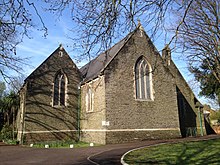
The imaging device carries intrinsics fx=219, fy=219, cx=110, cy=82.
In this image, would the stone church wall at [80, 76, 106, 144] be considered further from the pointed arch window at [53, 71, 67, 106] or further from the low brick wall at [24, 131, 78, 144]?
the pointed arch window at [53, 71, 67, 106]

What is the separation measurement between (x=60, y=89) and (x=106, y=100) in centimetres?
699

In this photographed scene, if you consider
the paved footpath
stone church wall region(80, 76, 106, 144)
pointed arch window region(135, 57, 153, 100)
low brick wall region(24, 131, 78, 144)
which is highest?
pointed arch window region(135, 57, 153, 100)

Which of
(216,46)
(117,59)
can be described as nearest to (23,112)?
(117,59)

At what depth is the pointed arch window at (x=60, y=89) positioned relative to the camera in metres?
23.2

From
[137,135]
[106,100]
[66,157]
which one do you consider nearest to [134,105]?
[137,135]

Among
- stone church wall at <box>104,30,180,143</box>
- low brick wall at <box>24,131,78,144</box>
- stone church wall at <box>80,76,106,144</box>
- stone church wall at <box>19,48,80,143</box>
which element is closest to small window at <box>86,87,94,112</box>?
stone church wall at <box>80,76,106,144</box>

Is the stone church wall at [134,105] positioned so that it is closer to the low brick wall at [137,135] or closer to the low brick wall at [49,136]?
the low brick wall at [137,135]

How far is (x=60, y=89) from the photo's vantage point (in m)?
23.6

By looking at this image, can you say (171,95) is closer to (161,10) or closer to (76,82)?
(76,82)

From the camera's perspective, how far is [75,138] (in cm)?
2298

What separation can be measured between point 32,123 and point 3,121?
9.85m

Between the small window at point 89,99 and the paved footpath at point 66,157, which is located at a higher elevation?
the small window at point 89,99

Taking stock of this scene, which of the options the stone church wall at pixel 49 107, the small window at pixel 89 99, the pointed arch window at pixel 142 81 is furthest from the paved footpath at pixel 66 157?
the pointed arch window at pixel 142 81

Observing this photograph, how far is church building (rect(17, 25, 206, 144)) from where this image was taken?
63.1 ft
